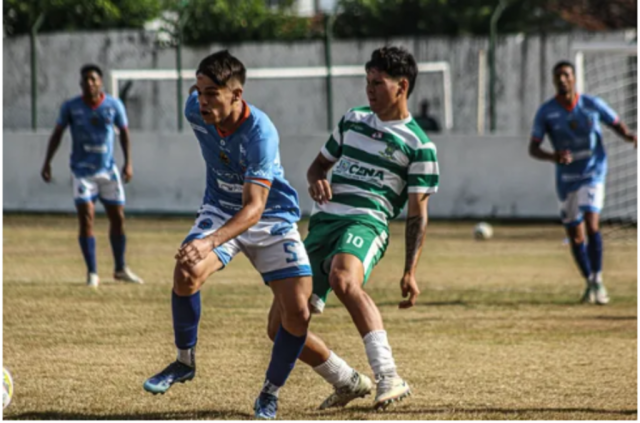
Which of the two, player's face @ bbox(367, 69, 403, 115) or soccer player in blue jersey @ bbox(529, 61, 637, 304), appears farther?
soccer player in blue jersey @ bbox(529, 61, 637, 304)

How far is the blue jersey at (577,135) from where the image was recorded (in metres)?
11.6

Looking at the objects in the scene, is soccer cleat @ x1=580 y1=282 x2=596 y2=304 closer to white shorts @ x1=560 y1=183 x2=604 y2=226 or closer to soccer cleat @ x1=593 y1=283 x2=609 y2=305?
soccer cleat @ x1=593 y1=283 x2=609 y2=305

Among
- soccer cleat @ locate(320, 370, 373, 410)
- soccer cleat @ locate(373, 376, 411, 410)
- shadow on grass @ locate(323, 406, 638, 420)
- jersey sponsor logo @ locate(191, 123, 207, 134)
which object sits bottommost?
shadow on grass @ locate(323, 406, 638, 420)

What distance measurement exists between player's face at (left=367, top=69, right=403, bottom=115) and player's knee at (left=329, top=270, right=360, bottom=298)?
3.12 ft

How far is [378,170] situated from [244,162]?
1.00 m

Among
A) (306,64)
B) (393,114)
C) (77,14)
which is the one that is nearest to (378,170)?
(393,114)

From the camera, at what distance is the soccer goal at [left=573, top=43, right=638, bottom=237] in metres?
18.4

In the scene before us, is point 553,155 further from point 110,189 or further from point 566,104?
point 110,189

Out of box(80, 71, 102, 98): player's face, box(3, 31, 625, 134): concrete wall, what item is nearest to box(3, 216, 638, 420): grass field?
box(80, 71, 102, 98): player's face

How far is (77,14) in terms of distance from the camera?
28594 mm

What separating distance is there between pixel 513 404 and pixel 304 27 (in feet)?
86.0

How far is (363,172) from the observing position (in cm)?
702

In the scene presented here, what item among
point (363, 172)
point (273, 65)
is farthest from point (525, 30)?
point (363, 172)

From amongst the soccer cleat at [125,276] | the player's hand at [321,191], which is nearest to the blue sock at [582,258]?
the soccer cleat at [125,276]
